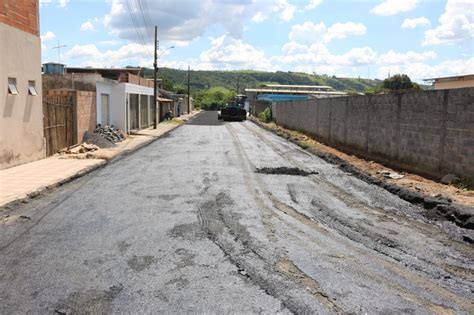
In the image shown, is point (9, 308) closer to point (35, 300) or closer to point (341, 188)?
point (35, 300)

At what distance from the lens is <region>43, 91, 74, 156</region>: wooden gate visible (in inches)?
735

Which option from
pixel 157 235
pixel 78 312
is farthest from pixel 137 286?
pixel 157 235

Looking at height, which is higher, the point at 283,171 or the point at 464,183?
the point at 464,183

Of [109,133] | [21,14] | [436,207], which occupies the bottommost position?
[109,133]

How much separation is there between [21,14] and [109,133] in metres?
11.3

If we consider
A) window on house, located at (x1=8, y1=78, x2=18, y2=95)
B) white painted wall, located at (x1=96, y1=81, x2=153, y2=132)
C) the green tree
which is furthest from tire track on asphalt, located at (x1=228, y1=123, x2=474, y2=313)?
the green tree

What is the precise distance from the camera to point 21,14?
16.1 metres

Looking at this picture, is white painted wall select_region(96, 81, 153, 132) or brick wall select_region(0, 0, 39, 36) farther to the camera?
white painted wall select_region(96, 81, 153, 132)

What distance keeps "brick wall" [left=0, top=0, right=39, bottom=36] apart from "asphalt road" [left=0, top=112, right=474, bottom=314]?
6855 mm

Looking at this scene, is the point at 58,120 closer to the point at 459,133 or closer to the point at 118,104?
the point at 118,104

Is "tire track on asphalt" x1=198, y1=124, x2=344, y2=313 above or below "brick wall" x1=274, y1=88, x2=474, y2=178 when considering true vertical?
below

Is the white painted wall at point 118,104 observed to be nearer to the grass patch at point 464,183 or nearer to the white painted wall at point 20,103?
the white painted wall at point 20,103

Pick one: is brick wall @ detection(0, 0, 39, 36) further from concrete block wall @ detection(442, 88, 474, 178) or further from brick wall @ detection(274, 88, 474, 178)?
concrete block wall @ detection(442, 88, 474, 178)

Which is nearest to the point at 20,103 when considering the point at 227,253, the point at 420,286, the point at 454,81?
the point at 227,253
